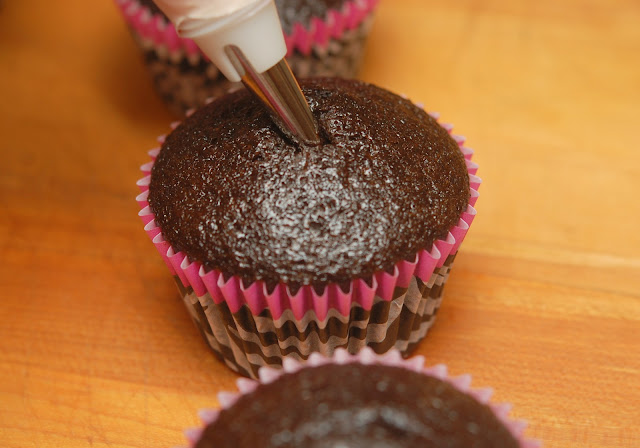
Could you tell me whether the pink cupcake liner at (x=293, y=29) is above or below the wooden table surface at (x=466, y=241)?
above

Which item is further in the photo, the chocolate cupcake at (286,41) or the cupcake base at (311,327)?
the chocolate cupcake at (286,41)

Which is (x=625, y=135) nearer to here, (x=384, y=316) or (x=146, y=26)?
(x=384, y=316)

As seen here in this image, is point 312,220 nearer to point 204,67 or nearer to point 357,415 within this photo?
point 357,415

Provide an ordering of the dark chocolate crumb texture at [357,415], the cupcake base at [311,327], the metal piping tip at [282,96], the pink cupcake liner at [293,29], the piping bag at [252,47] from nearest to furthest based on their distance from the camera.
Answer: the dark chocolate crumb texture at [357,415] < the piping bag at [252,47] < the metal piping tip at [282,96] < the cupcake base at [311,327] < the pink cupcake liner at [293,29]

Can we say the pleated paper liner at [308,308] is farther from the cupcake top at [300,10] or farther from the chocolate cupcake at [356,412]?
the cupcake top at [300,10]

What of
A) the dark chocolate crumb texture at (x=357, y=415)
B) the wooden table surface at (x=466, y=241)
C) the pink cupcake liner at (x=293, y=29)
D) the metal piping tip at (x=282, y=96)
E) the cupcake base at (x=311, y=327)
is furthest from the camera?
the pink cupcake liner at (x=293, y=29)

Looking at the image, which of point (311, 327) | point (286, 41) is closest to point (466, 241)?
point (311, 327)

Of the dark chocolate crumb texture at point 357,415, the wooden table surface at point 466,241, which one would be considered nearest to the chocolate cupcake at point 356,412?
the dark chocolate crumb texture at point 357,415

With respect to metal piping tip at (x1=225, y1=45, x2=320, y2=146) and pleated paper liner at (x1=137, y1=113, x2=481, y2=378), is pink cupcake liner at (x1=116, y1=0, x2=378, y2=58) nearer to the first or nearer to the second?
pleated paper liner at (x1=137, y1=113, x2=481, y2=378)

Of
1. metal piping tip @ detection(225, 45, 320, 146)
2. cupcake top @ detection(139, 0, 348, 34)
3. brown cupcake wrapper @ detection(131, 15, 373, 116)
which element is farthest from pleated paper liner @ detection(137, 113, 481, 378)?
cupcake top @ detection(139, 0, 348, 34)
